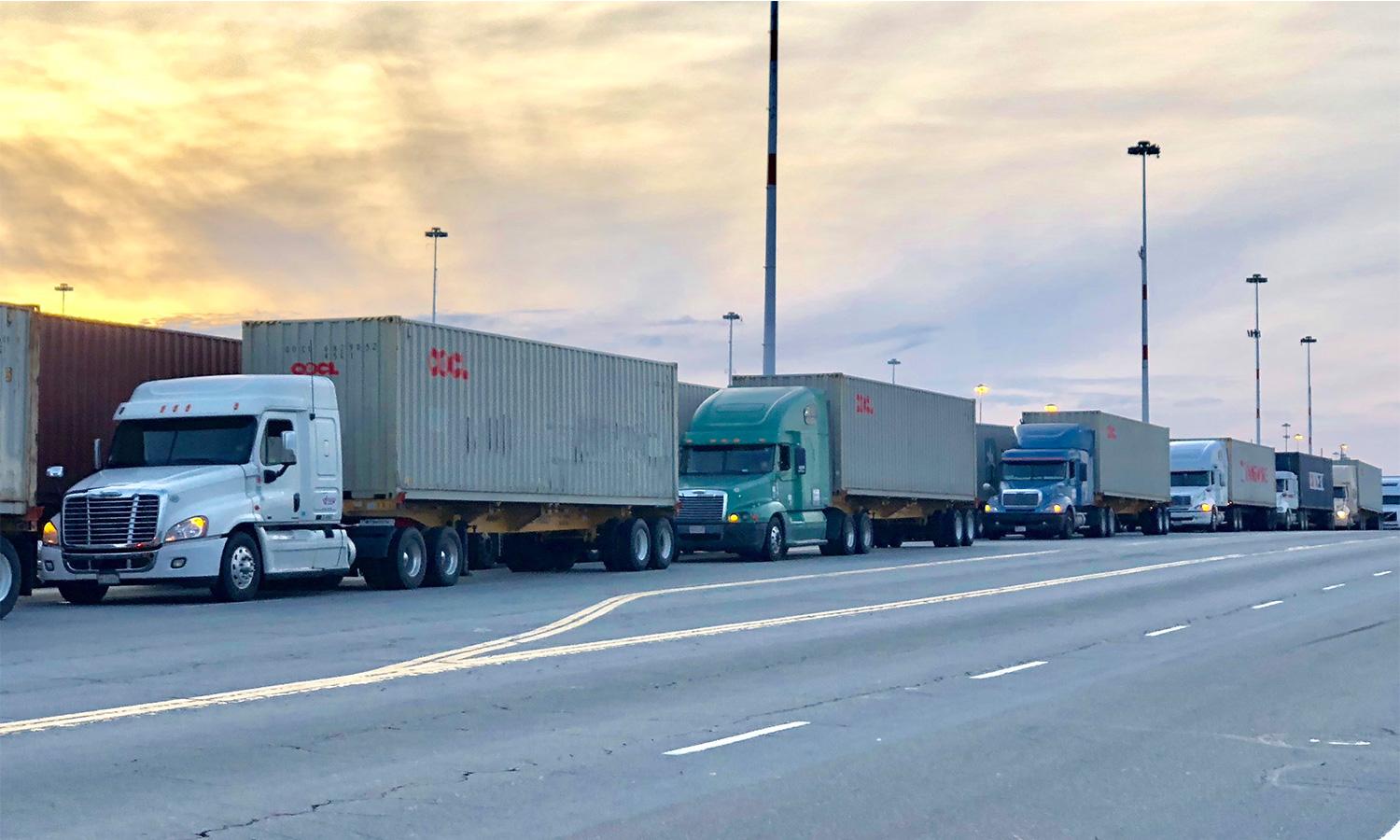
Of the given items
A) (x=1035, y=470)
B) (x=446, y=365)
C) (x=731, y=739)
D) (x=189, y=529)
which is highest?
(x=446, y=365)

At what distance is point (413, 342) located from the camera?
25516 mm

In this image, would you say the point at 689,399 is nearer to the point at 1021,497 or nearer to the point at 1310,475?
the point at 1021,497

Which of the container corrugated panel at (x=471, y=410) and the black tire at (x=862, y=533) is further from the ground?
the container corrugated panel at (x=471, y=410)

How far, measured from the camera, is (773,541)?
36125 millimetres

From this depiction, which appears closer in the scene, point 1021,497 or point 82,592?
point 82,592

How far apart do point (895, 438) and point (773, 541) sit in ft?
23.3

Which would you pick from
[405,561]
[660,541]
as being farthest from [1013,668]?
[660,541]

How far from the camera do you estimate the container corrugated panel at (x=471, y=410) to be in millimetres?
25234

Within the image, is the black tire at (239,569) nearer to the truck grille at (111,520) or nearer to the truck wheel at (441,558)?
the truck grille at (111,520)

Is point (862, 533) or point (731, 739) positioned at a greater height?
point (862, 533)

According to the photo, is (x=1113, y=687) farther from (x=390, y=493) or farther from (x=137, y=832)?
(x=390, y=493)

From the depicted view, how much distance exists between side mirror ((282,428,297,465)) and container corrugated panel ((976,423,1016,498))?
1199 inches

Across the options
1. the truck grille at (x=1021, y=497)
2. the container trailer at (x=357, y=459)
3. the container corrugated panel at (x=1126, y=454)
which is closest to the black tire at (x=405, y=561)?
the container trailer at (x=357, y=459)

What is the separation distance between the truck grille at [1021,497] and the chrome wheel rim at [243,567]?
112 feet
